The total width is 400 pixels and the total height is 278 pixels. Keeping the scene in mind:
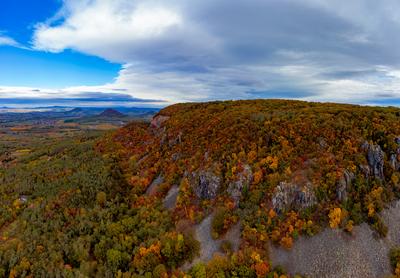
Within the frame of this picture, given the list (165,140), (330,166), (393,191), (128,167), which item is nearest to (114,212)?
(128,167)

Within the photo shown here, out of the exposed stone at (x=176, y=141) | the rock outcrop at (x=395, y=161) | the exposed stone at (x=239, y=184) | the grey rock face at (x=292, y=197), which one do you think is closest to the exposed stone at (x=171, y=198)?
the exposed stone at (x=239, y=184)

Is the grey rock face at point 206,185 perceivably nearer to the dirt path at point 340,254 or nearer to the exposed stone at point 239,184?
the exposed stone at point 239,184

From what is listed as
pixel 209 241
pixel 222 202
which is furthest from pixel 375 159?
pixel 209 241

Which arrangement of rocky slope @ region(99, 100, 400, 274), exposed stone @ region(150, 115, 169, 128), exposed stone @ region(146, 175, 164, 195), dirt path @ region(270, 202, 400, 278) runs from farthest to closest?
exposed stone @ region(150, 115, 169, 128), exposed stone @ region(146, 175, 164, 195), rocky slope @ region(99, 100, 400, 274), dirt path @ region(270, 202, 400, 278)

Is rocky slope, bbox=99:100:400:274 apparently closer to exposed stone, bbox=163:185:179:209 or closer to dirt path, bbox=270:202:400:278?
exposed stone, bbox=163:185:179:209

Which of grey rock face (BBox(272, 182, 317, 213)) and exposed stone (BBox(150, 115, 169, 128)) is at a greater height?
exposed stone (BBox(150, 115, 169, 128))

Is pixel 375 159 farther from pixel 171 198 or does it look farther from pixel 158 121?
pixel 158 121

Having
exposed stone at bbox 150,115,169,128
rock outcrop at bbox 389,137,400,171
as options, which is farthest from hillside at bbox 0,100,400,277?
exposed stone at bbox 150,115,169,128
